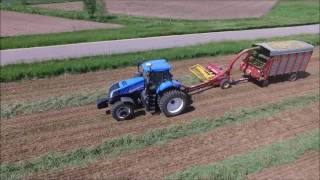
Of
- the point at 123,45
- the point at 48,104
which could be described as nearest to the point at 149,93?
the point at 48,104

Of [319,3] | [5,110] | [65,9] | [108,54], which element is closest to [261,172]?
[5,110]

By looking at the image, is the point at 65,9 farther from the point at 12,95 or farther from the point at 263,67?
the point at 263,67

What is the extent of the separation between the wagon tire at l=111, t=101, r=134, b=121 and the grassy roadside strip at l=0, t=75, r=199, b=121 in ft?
7.06

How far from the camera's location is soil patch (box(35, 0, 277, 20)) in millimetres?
34656

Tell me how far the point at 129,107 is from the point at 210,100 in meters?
3.61

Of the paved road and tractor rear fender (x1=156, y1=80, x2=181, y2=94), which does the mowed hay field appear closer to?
tractor rear fender (x1=156, y1=80, x2=181, y2=94)

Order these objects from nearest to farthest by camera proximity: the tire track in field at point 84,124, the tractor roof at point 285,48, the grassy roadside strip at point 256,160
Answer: the grassy roadside strip at point 256,160 < the tire track in field at point 84,124 < the tractor roof at point 285,48

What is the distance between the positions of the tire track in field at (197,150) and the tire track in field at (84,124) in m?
1.15

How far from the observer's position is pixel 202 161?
11234 millimetres

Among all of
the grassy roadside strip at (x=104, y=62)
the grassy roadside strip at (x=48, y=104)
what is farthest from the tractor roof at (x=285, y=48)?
the grassy roadside strip at (x=48, y=104)

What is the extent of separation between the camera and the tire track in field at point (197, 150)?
10.7 meters

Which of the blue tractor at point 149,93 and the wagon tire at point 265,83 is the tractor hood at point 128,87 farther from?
the wagon tire at point 265,83

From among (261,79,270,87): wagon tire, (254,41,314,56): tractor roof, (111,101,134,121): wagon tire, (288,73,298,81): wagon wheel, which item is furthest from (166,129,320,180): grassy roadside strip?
(288,73,298,81): wagon wheel

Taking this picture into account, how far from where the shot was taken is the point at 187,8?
38031 millimetres
